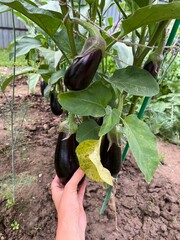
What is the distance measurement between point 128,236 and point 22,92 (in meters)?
1.50

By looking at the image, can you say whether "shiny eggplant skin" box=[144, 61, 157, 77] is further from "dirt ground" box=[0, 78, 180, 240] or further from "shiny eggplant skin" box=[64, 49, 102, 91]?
"dirt ground" box=[0, 78, 180, 240]

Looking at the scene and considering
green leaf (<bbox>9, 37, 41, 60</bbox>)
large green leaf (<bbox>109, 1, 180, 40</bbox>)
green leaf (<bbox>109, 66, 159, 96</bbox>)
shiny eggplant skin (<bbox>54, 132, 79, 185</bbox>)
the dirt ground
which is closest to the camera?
large green leaf (<bbox>109, 1, 180, 40</bbox>)

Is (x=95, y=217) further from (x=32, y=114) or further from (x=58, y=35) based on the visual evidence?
(x=32, y=114)

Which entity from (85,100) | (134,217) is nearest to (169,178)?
(134,217)

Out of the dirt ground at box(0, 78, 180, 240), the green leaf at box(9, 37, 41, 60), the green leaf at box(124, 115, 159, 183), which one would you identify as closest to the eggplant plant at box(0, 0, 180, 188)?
the green leaf at box(124, 115, 159, 183)

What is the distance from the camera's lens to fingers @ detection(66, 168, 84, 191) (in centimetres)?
58

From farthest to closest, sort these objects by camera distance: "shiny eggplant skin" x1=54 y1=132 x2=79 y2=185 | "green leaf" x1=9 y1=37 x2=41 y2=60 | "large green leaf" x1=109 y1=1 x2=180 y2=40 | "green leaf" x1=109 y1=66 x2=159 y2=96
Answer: "green leaf" x1=9 y1=37 x2=41 y2=60
"shiny eggplant skin" x1=54 y1=132 x2=79 y2=185
"green leaf" x1=109 y1=66 x2=159 y2=96
"large green leaf" x1=109 y1=1 x2=180 y2=40

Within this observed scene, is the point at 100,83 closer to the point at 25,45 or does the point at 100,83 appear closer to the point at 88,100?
the point at 88,100

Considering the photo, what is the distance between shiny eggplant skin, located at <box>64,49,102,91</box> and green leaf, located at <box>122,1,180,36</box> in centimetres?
7

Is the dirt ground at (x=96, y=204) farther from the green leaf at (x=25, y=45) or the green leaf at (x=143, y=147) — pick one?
the green leaf at (x=143, y=147)

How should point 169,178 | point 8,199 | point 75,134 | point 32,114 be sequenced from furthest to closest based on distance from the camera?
point 32,114, point 169,178, point 8,199, point 75,134

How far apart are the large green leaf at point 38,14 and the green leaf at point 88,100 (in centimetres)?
12

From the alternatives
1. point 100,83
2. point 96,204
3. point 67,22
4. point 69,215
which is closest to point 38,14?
point 67,22

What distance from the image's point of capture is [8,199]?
99cm
